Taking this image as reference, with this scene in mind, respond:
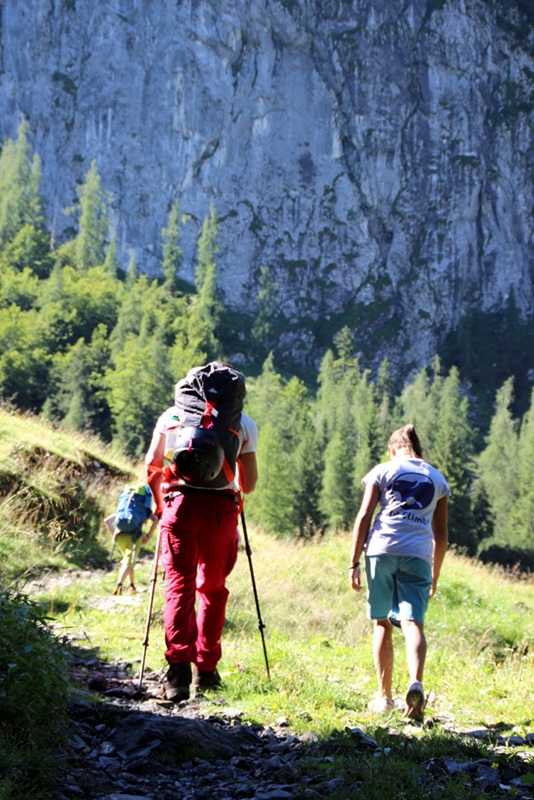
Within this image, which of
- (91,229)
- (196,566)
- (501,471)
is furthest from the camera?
(91,229)

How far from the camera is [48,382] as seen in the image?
6194 centimetres

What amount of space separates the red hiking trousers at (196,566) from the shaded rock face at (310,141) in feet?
357

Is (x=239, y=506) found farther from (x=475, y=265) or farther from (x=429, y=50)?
(x=429, y=50)

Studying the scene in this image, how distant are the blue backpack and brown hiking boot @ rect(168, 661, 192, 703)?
4574mm

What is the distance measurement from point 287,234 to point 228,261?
1158cm

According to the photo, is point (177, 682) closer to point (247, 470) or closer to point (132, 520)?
point (247, 470)

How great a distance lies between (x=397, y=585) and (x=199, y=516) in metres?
1.44

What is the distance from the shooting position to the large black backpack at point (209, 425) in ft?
14.5

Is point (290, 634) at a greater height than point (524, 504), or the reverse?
point (290, 634)

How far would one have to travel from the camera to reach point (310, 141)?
12138cm

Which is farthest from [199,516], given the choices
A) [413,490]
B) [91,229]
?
[91,229]

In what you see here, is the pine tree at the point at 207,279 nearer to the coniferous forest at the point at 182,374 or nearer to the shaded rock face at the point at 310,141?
the coniferous forest at the point at 182,374

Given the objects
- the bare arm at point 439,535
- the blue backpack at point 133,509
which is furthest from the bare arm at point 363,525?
the blue backpack at point 133,509

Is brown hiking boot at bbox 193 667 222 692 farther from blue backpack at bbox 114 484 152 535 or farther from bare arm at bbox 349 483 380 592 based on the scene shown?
blue backpack at bbox 114 484 152 535
